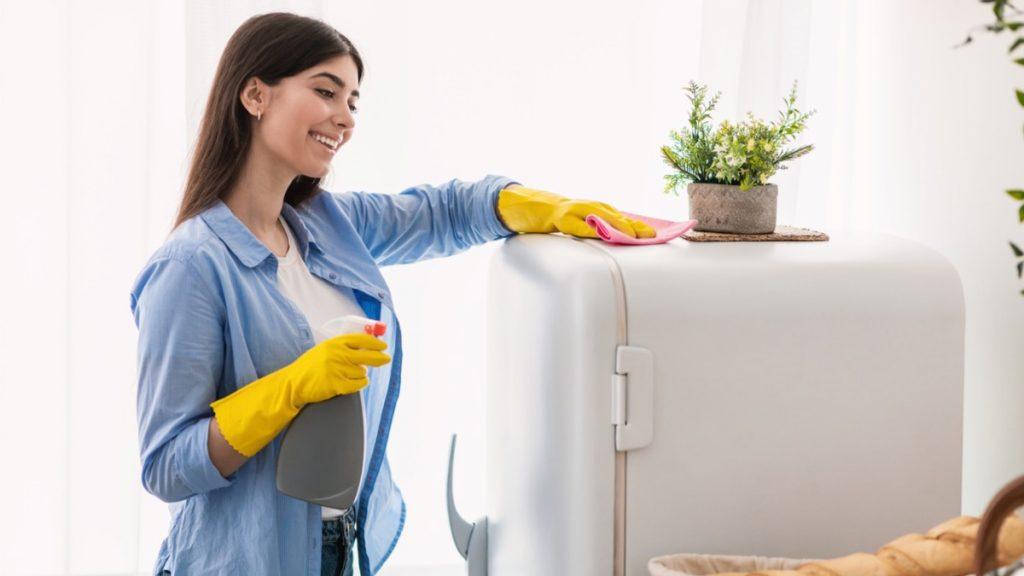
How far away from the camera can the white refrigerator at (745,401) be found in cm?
120

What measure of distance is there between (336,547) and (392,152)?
97 cm

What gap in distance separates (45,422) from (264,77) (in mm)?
1118

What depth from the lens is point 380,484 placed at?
5.55ft

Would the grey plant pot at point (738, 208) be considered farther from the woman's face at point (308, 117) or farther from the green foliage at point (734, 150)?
the woman's face at point (308, 117)

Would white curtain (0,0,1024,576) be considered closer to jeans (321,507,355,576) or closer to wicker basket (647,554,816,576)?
jeans (321,507,355,576)

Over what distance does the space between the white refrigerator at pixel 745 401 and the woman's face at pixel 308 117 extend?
0.41m

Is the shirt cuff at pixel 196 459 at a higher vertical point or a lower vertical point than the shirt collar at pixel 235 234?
lower

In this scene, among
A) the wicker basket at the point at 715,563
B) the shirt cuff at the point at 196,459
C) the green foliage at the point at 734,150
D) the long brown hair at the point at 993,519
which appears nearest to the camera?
the long brown hair at the point at 993,519

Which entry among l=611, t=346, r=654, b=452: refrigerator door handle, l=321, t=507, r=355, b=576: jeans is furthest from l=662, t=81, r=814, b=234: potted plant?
l=321, t=507, r=355, b=576: jeans

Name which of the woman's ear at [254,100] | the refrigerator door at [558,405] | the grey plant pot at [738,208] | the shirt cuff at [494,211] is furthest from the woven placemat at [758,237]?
the woman's ear at [254,100]

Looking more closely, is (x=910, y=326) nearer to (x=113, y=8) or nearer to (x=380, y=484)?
(x=380, y=484)

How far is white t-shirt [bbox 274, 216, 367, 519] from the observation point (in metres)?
1.53

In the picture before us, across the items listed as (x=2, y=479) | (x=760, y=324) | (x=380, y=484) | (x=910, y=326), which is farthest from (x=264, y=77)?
(x=2, y=479)

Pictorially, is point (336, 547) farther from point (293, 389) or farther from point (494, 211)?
point (494, 211)
